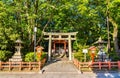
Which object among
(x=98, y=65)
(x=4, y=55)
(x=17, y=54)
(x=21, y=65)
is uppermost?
(x=17, y=54)

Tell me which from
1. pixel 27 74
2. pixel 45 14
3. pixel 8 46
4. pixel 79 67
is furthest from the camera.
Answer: pixel 45 14

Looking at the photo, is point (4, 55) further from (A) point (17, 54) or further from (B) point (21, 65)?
Answer: (B) point (21, 65)

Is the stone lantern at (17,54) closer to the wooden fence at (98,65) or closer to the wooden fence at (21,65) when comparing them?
the wooden fence at (21,65)

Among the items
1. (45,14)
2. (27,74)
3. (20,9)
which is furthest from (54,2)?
(27,74)

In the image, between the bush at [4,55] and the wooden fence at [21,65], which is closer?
the wooden fence at [21,65]

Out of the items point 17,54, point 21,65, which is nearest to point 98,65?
point 21,65

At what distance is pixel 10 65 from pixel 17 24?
8441 millimetres

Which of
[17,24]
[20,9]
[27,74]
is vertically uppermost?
[20,9]

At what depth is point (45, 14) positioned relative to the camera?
2891 centimetres

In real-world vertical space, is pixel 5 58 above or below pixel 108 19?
below

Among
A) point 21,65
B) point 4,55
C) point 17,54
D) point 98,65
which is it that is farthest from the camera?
point 4,55

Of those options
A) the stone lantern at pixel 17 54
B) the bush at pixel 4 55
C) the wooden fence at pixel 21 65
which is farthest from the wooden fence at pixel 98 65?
the bush at pixel 4 55

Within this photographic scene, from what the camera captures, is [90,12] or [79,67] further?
[90,12]

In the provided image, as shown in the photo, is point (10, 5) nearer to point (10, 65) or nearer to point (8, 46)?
point (8, 46)
